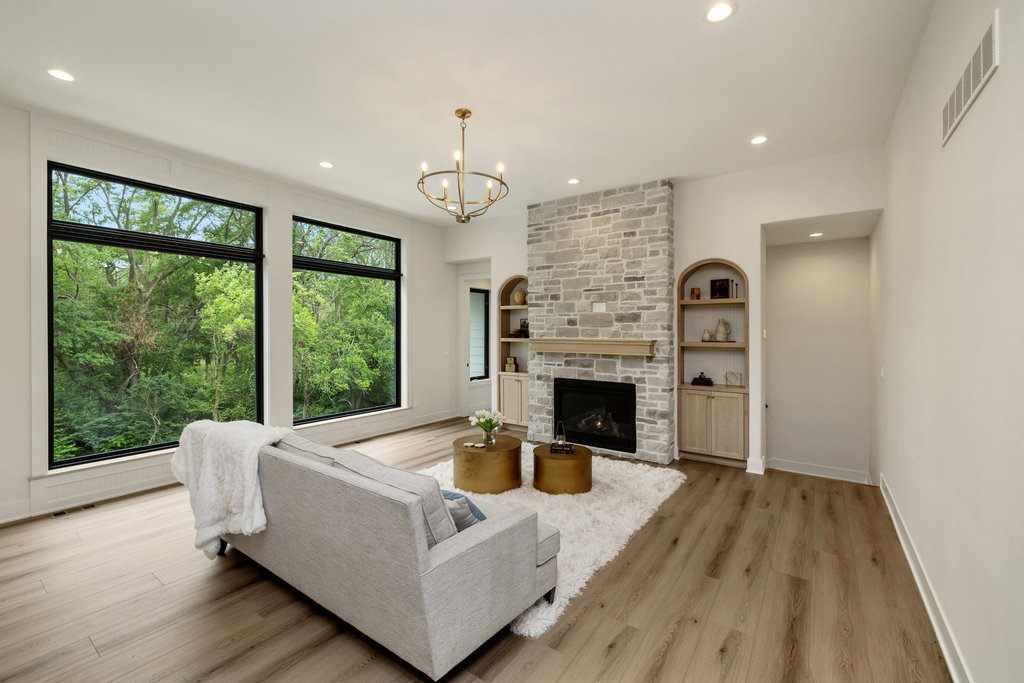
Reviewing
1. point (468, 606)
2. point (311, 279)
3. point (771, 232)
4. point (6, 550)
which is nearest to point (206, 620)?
point (468, 606)

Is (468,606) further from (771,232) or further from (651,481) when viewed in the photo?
(771,232)

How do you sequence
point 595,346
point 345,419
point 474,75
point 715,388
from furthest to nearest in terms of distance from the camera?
point 345,419
point 595,346
point 715,388
point 474,75

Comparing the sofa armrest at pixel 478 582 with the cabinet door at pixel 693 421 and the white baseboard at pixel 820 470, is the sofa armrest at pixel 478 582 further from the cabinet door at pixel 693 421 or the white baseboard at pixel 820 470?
the white baseboard at pixel 820 470

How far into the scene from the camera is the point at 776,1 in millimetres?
2225

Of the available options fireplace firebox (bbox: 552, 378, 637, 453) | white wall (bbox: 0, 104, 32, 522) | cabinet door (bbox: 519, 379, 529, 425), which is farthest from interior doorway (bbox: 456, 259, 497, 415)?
white wall (bbox: 0, 104, 32, 522)

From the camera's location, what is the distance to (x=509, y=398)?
21.2 ft

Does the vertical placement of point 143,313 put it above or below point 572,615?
above

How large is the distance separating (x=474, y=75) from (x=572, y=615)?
3.16 meters

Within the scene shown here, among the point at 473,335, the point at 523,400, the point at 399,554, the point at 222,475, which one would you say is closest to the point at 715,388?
the point at 523,400

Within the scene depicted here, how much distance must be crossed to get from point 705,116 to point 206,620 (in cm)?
444

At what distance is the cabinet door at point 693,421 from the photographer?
4922 millimetres

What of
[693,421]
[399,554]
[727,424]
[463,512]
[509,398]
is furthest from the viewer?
[509,398]

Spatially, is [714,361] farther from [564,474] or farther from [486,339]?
[486,339]

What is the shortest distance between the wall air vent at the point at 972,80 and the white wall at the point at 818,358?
3433 millimetres
